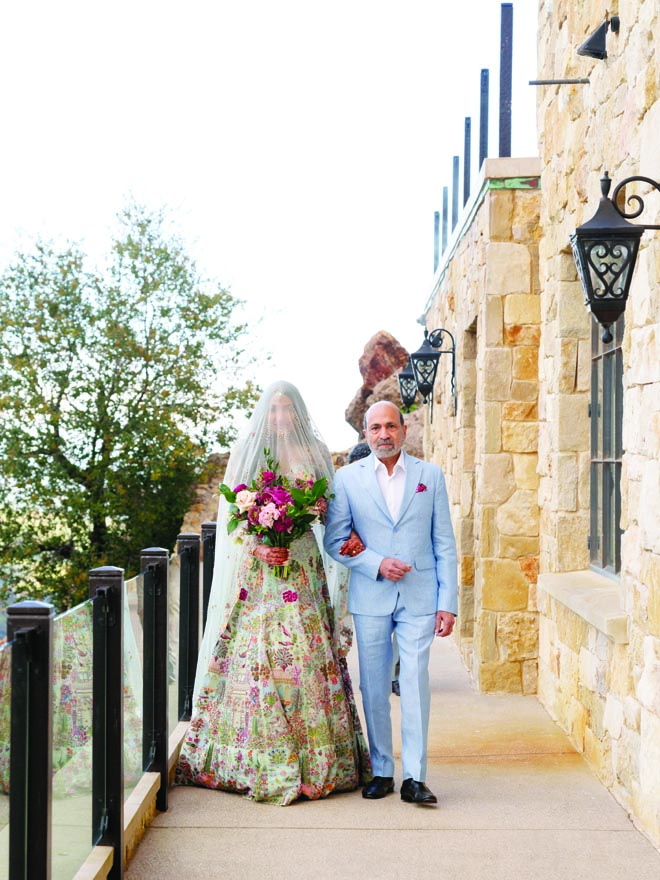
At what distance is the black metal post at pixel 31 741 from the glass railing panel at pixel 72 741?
155 mm

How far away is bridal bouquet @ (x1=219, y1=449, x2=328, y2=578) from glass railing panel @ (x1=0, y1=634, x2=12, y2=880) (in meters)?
2.30

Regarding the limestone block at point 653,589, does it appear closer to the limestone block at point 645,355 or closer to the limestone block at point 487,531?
the limestone block at point 645,355

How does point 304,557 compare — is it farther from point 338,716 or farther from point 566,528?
point 566,528

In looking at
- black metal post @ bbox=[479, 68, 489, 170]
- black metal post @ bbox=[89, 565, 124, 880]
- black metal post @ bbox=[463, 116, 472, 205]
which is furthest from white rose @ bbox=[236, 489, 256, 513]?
black metal post @ bbox=[463, 116, 472, 205]

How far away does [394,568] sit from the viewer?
4.93 m

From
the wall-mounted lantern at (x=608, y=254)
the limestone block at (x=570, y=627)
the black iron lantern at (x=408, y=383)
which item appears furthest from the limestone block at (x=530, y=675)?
the black iron lantern at (x=408, y=383)

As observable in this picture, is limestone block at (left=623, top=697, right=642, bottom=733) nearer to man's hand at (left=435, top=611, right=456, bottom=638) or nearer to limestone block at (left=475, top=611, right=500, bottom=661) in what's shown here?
man's hand at (left=435, top=611, right=456, bottom=638)

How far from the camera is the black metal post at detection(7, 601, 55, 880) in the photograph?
2.77 metres

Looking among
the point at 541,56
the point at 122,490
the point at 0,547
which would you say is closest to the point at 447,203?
the point at 541,56

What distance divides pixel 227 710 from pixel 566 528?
2.62 m

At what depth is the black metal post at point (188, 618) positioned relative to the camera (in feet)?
19.0

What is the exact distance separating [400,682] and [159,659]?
1053mm

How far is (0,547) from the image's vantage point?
17.0 m

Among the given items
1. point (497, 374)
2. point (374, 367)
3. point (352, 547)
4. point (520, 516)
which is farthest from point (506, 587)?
point (374, 367)
